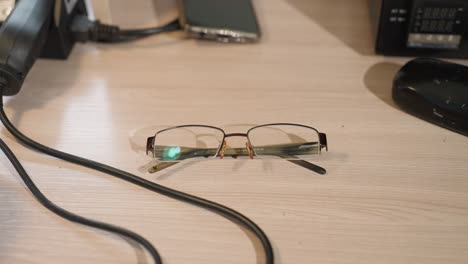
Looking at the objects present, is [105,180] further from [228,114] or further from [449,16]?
[449,16]

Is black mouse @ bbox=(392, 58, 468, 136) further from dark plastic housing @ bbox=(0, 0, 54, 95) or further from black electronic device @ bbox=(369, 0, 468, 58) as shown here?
dark plastic housing @ bbox=(0, 0, 54, 95)

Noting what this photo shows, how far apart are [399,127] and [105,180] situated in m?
0.37

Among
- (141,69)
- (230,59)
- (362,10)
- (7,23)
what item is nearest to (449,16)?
(362,10)

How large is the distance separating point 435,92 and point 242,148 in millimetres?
251

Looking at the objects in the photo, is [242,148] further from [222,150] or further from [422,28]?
[422,28]

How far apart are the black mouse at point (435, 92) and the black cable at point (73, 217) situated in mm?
373

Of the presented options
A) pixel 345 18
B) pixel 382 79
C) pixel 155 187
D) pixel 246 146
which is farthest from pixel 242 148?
pixel 345 18

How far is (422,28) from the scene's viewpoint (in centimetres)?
74

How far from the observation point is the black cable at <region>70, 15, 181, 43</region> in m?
0.81

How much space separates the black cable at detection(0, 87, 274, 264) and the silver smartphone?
0.94ft

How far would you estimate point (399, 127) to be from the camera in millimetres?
672

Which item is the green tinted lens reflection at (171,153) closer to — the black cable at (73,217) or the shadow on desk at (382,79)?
the black cable at (73,217)

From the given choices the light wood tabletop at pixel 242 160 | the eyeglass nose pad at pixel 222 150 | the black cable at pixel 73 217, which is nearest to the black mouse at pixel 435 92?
the light wood tabletop at pixel 242 160

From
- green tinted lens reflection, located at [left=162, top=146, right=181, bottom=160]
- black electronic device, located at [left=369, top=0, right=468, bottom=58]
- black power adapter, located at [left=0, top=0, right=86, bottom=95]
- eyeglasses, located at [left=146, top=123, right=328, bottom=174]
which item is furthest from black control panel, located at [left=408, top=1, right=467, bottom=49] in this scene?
black power adapter, located at [left=0, top=0, right=86, bottom=95]
